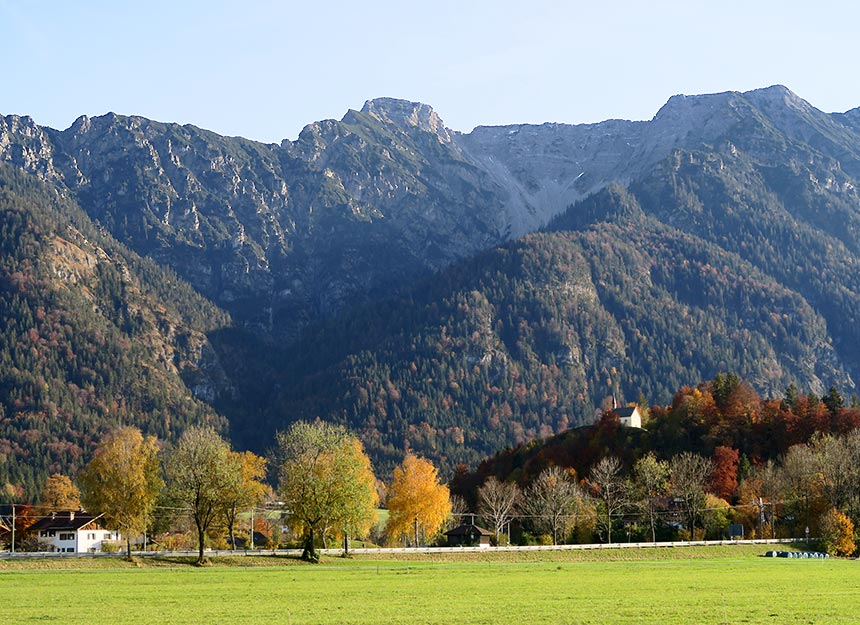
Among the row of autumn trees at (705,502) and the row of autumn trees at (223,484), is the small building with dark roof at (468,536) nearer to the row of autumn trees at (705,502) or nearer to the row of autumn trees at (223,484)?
the row of autumn trees at (705,502)

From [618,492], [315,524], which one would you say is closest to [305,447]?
[315,524]

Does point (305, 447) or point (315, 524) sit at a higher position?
point (305, 447)

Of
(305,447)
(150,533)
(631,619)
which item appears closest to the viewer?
(631,619)

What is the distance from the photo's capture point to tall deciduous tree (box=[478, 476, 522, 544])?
170750 mm

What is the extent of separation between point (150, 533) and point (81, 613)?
109642mm

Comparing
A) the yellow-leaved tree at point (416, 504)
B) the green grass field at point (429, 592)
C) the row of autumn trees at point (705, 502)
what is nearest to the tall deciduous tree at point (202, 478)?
the green grass field at point (429, 592)

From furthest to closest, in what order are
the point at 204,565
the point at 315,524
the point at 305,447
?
the point at 305,447, the point at 315,524, the point at 204,565

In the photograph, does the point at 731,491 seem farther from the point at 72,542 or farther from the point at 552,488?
the point at 72,542

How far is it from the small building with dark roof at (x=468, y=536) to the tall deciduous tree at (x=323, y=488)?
35759 millimetres

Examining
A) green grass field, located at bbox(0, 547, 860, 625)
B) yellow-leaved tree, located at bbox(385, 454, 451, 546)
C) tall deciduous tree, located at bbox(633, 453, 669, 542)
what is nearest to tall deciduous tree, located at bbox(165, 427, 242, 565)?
green grass field, located at bbox(0, 547, 860, 625)

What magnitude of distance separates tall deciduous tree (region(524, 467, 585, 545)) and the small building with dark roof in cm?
747

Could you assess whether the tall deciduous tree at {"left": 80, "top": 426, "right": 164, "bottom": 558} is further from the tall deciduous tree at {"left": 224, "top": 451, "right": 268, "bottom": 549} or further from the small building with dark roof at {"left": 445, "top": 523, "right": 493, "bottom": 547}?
the small building with dark roof at {"left": 445, "top": 523, "right": 493, "bottom": 547}

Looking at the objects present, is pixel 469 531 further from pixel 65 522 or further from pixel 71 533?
pixel 65 522

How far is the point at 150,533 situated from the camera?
6668 inches
